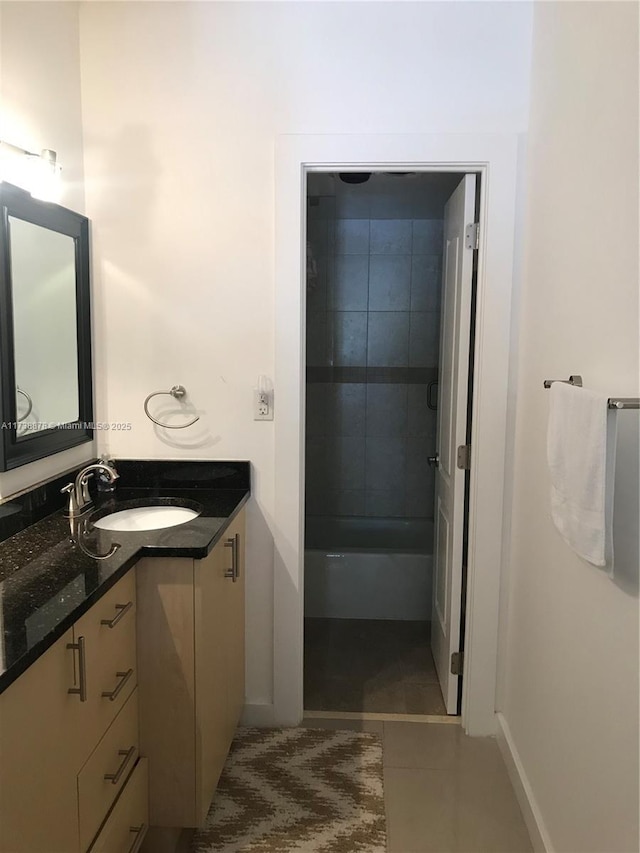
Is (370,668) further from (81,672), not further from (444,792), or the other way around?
(81,672)

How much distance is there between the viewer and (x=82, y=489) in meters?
2.21

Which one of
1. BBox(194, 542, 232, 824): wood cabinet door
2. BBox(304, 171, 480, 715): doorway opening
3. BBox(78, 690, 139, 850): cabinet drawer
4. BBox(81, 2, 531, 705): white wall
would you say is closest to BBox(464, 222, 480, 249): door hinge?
BBox(81, 2, 531, 705): white wall

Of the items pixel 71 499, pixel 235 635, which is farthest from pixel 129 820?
pixel 71 499

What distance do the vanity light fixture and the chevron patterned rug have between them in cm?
196

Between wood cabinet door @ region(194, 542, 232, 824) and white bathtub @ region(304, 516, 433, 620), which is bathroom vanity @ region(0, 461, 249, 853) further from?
white bathtub @ region(304, 516, 433, 620)

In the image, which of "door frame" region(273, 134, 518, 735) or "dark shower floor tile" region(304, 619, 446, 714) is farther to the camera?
"dark shower floor tile" region(304, 619, 446, 714)

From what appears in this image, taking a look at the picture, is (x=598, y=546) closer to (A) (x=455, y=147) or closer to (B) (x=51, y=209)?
(A) (x=455, y=147)

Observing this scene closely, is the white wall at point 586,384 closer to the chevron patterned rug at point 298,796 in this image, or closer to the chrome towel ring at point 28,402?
the chevron patterned rug at point 298,796

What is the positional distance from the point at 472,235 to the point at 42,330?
1481mm

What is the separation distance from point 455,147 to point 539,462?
1.10m

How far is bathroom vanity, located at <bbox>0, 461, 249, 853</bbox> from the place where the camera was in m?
1.25

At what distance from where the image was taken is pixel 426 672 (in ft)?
9.77

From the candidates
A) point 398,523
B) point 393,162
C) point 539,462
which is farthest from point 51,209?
point 398,523

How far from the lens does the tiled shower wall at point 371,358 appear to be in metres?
3.96
